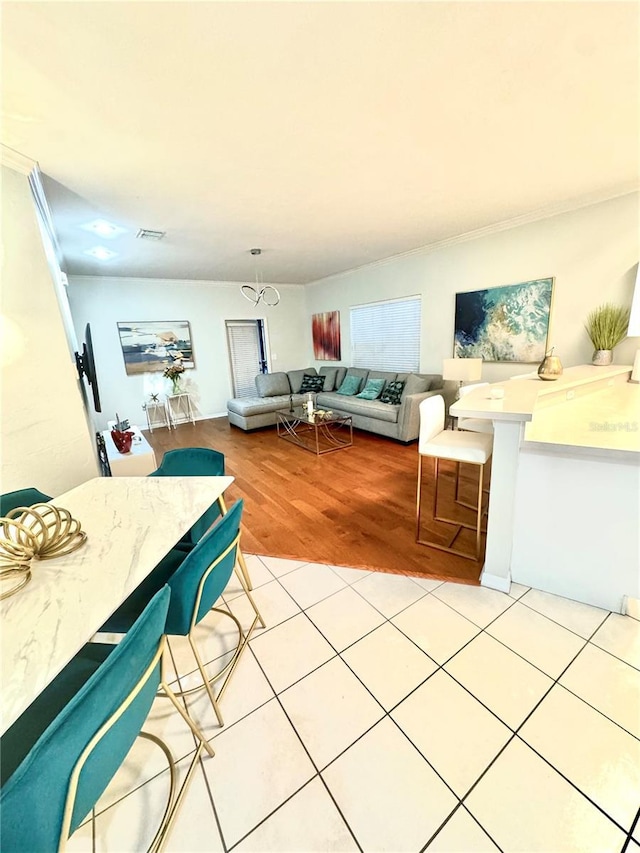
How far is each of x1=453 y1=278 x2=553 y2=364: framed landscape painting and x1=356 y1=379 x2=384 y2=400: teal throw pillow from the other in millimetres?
1269

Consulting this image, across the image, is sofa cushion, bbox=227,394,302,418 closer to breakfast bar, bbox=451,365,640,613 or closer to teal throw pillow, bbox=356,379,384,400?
teal throw pillow, bbox=356,379,384,400

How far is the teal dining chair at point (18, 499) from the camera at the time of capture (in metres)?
1.52

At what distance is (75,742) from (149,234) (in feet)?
13.0

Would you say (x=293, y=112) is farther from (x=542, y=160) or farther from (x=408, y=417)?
(x=408, y=417)

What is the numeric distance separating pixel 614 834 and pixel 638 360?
10.4 feet

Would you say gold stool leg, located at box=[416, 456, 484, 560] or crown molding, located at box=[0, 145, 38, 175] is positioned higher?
crown molding, located at box=[0, 145, 38, 175]

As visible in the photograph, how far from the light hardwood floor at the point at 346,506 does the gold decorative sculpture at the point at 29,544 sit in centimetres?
135

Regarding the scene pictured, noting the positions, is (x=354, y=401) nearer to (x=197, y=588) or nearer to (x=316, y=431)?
(x=316, y=431)

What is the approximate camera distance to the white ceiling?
1234 millimetres

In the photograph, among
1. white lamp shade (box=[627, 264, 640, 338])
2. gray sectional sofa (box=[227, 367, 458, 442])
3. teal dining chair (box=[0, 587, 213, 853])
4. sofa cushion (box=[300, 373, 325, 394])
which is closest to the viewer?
teal dining chair (box=[0, 587, 213, 853])

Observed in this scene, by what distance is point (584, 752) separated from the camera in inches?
45.9

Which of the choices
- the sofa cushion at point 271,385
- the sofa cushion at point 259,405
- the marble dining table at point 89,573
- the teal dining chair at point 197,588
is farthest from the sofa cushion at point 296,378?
the teal dining chair at point 197,588

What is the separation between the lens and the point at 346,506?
116 inches

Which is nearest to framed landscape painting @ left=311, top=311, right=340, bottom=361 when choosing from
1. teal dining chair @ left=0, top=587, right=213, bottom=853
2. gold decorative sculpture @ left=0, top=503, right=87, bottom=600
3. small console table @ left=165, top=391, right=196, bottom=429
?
small console table @ left=165, top=391, right=196, bottom=429
